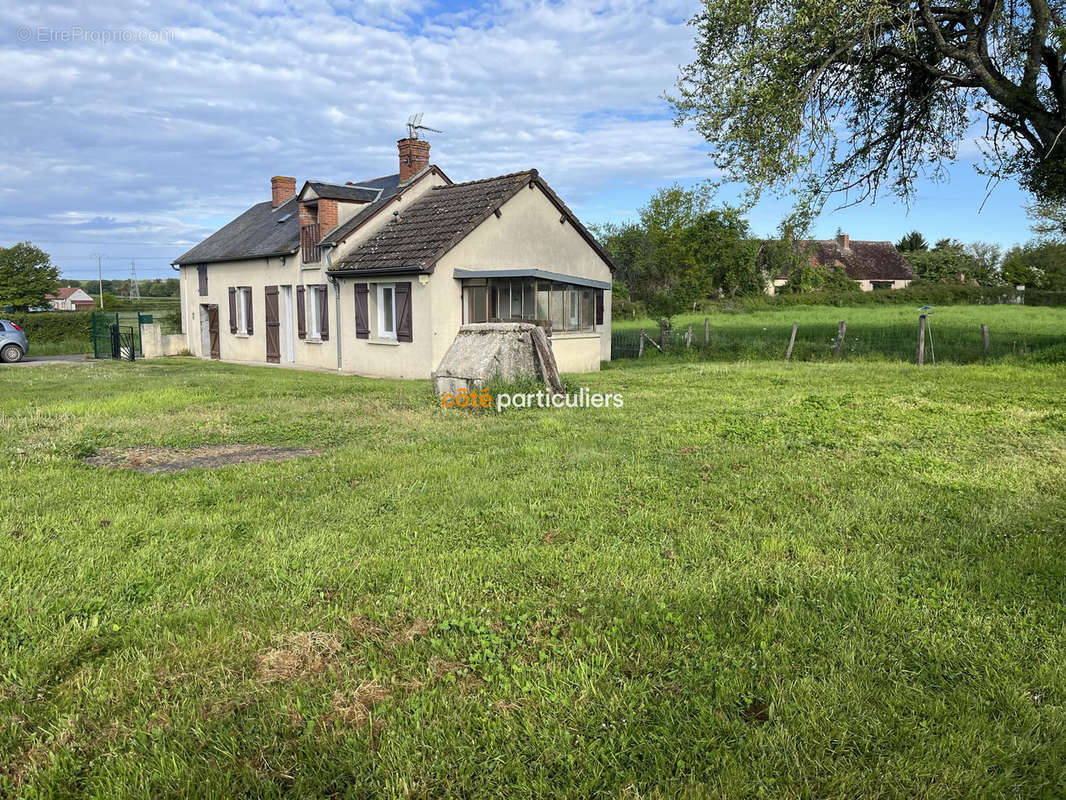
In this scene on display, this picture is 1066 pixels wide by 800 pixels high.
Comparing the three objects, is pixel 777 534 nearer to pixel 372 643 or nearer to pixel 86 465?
pixel 372 643

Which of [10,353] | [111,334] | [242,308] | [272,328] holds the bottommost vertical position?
[10,353]

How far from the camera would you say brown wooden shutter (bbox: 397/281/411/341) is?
1966 cm

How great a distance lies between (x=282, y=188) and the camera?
29.7 meters

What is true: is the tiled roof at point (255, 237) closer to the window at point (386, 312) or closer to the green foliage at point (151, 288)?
the window at point (386, 312)

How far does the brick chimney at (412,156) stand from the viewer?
23.4m

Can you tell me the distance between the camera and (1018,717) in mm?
2791

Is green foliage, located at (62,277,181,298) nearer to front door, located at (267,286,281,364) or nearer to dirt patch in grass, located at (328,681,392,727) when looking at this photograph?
front door, located at (267,286,281,364)

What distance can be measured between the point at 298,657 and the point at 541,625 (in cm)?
119

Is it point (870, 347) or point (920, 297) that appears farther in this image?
point (920, 297)

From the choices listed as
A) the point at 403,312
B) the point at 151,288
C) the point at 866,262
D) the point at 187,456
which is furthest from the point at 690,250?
the point at 151,288

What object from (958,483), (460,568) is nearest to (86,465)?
(460,568)

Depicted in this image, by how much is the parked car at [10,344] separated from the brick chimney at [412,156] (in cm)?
1466

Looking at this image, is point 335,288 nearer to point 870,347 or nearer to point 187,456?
point 187,456

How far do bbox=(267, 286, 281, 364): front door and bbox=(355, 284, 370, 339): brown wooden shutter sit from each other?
5124mm
